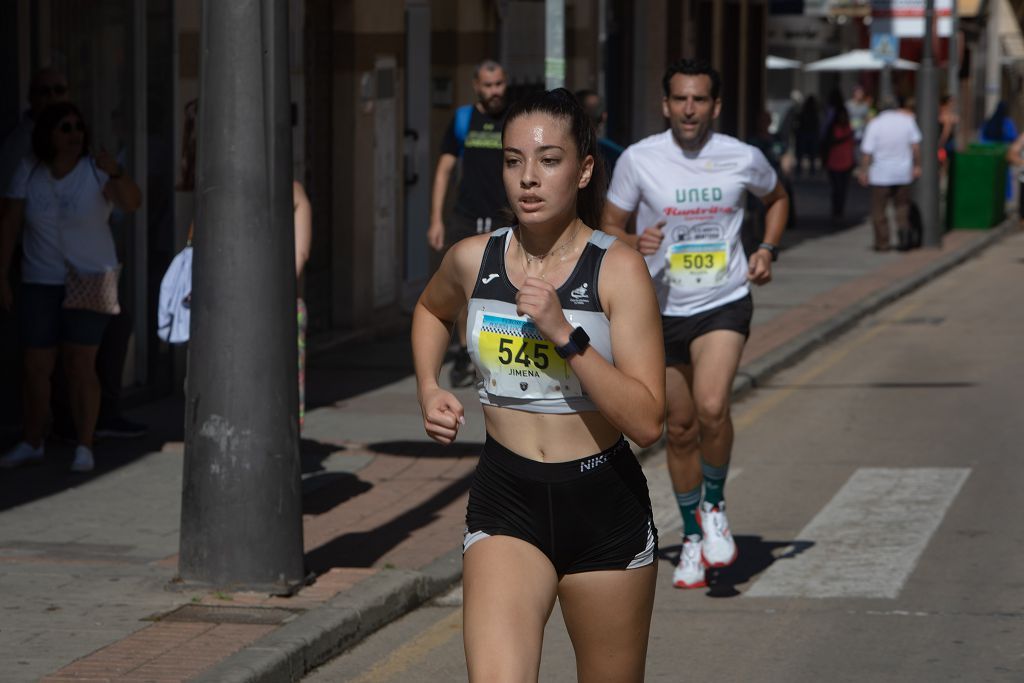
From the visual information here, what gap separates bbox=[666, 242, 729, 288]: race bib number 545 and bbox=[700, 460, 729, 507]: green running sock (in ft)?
2.38

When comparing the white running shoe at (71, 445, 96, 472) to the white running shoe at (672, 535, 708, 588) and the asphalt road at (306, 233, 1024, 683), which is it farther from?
the white running shoe at (672, 535, 708, 588)

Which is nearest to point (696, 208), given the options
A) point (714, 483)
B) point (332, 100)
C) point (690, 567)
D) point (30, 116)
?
point (714, 483)

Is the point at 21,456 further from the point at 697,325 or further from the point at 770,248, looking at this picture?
the point at 770,248

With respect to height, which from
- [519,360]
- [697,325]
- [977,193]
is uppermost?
[519,360]

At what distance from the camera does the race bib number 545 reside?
779 centimetres

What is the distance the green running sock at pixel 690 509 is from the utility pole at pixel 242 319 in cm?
151

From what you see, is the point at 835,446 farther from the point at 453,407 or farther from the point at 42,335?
the point at 453,407

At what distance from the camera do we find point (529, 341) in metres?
4.65

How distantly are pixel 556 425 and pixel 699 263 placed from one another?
3.19m

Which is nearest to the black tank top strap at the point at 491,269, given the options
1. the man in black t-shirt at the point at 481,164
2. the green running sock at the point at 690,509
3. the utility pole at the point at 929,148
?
the green running sock at the point at 690,509

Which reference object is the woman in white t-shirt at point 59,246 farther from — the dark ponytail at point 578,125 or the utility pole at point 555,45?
the dark ponytail at point 578,125

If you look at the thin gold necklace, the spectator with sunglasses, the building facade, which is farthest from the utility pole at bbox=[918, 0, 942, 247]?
the thin gold necklace

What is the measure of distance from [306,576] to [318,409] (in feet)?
15.6

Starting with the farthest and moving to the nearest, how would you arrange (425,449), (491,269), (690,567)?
(425,449)
(690,567)
(491,269)
